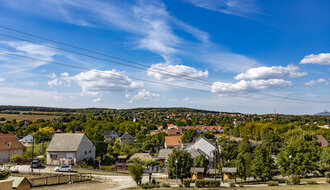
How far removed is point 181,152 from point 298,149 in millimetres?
21180

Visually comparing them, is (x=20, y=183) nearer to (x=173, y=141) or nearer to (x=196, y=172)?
(x=196, y=172)

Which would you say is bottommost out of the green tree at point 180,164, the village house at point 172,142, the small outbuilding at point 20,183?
the village house at point 172,142

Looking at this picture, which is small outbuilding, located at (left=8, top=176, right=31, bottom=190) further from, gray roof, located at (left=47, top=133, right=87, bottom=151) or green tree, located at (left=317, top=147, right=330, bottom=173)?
green tree, located at (left=317, top=147, right=330, bottom=173)

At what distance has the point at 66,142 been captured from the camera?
55.3 m

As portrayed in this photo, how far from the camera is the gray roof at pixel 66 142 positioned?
53.8 metres

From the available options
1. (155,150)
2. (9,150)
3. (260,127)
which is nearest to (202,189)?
(9,150)

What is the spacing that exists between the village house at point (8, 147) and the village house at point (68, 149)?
10825 mm

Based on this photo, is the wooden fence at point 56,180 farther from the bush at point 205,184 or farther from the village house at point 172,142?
the village house at point 172,142

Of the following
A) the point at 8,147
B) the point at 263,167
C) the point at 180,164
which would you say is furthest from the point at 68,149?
the point at 263,167

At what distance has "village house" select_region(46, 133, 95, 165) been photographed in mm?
53281

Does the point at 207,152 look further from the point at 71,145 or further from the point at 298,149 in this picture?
the point at 71,145

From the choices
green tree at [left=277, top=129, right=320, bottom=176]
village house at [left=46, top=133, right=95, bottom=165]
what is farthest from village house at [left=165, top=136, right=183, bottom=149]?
green tree at [left=277, top=129, right=320, bottom=176]

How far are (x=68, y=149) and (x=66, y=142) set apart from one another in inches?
91.3

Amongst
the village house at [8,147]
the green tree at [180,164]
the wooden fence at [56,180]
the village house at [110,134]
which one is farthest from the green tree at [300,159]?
the village house at [110,134]
